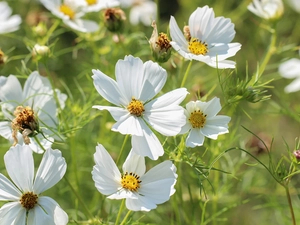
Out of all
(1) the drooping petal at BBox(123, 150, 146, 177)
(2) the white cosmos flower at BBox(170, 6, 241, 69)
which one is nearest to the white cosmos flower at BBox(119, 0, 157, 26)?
(2) the white cosmos flower at BBox(170, 6, 241, 69)

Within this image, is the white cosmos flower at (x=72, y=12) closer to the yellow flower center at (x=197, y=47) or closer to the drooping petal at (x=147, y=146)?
the yellow flower center at (x=197, y=47)

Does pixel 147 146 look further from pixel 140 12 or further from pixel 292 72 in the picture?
pixel 140 12

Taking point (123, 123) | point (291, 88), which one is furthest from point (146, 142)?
point (291, 88)

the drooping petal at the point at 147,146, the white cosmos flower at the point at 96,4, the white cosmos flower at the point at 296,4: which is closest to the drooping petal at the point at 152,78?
the drooping petal at the point at 147,146

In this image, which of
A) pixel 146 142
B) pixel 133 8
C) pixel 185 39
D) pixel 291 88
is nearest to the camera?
pixel 146 142

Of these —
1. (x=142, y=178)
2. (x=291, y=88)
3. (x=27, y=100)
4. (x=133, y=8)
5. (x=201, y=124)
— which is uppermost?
(x=133, y=8)

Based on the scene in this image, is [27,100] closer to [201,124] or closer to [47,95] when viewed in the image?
[47,95]
